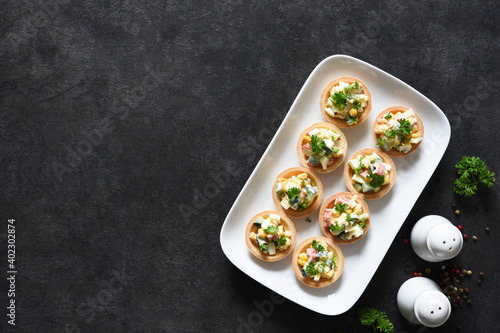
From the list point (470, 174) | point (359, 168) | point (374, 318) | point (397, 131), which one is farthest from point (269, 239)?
point (470, 174)

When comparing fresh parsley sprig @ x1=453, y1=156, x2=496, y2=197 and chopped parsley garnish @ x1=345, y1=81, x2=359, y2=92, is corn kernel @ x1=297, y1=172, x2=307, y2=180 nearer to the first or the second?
chopped parsley garnish @ x1=345, y1=81, x2=359, y2=92

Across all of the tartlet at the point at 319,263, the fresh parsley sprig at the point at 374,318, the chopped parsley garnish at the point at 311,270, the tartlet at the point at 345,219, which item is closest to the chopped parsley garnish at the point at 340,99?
the tartlet at the point at 345,219

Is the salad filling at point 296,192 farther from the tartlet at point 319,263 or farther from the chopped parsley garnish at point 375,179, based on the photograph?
the chopped parsley garnish at point 375,179

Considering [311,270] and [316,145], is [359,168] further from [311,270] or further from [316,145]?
[311,270]

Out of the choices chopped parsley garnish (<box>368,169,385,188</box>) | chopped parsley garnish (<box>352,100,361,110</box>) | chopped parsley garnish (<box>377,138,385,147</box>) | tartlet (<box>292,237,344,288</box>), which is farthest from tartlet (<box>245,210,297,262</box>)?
chopped parsley garnish (<box>352,100,361,110</box>)

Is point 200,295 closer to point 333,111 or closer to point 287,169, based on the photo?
point 287,169

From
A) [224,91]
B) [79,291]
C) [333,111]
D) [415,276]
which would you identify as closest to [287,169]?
[333,111]
